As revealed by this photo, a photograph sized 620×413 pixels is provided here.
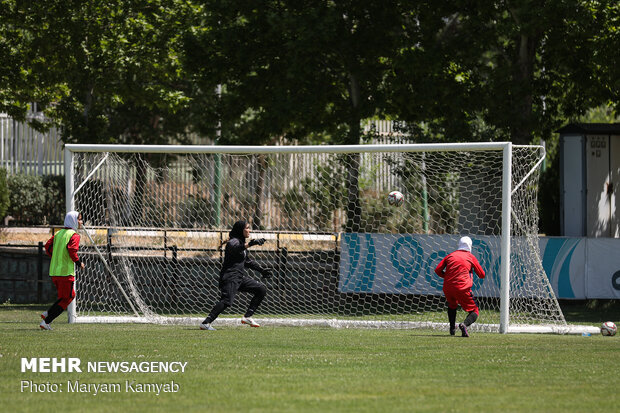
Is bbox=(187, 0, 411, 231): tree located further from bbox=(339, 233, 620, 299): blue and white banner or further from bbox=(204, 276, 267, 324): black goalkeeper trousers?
bbox=(204, 276, 267, 324): black goalkeeper trousers

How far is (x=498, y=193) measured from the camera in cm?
2255

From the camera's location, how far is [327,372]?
31.7ft

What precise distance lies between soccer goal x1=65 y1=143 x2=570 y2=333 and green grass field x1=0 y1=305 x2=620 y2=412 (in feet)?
10.9

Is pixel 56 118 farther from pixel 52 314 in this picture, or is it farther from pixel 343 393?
pixel 343 393

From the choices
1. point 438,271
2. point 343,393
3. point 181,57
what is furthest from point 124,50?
point 343,393

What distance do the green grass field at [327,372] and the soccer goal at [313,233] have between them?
131 inches

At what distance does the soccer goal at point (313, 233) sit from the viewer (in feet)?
57.4

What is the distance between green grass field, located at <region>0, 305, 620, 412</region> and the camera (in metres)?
7.83

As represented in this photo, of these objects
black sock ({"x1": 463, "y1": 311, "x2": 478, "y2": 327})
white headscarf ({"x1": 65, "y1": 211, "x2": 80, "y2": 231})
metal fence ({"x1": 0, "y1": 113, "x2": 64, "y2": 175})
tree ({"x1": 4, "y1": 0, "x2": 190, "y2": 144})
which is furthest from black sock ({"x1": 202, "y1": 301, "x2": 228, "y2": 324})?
metal fence ({"x1": 0, "y1": 113, "x2": 64, "y2": 175})

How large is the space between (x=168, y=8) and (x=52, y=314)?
14.1 m

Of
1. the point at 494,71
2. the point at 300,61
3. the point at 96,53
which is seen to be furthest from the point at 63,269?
the point at 494,71

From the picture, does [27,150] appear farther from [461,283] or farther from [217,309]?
[461,283]

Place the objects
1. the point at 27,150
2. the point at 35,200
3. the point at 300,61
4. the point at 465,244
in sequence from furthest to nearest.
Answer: the point at 27,150 → the point at 35,200 → the point at 300,61 → the point at 465,244

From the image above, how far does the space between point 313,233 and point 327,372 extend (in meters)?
12.7
